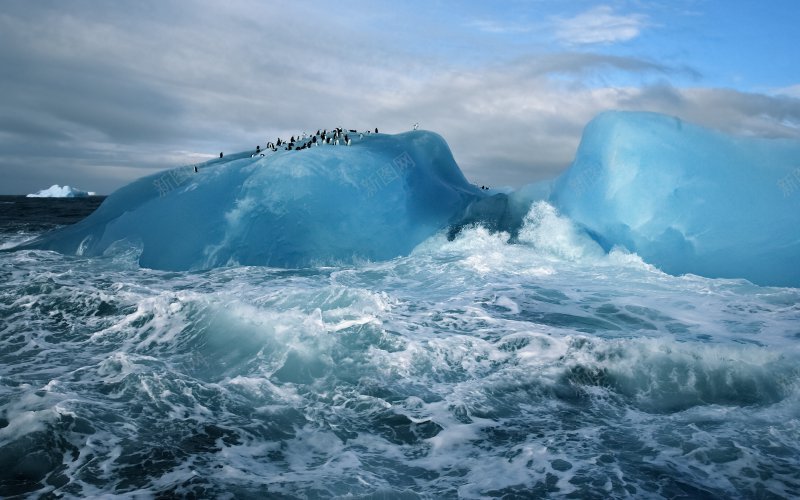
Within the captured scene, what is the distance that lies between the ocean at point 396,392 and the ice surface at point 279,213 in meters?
3.18

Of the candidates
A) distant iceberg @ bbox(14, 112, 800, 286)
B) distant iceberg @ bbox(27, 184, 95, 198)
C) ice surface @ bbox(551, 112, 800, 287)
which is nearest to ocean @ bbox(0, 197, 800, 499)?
ice surface @ bbox(551, 112, 800, 287)

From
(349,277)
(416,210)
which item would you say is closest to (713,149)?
(416,210)

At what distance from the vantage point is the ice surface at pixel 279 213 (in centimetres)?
1373

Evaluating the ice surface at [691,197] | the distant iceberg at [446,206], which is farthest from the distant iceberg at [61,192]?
the ice surface at [691,197]

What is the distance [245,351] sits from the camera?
7125 mm

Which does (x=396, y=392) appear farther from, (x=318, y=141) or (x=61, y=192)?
(x=61, y=192)

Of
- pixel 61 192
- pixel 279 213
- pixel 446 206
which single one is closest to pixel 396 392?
pixel 279 213

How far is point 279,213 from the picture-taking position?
1393 cm

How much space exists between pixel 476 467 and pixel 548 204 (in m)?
12.1

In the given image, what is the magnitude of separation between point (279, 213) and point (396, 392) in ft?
29.7

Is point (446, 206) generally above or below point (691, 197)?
below

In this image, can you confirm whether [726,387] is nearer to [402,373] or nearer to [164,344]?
[402,373]

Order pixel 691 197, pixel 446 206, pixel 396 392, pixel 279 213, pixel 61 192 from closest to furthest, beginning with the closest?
pixel 396 392 < pixel 691 197 < pixel 279 213 < pixel 446 206 < pixel 61 192

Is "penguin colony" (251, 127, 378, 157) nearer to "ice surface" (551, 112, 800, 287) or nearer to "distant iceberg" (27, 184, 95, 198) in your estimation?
"ice surface" (551, 112, 800, 287)
